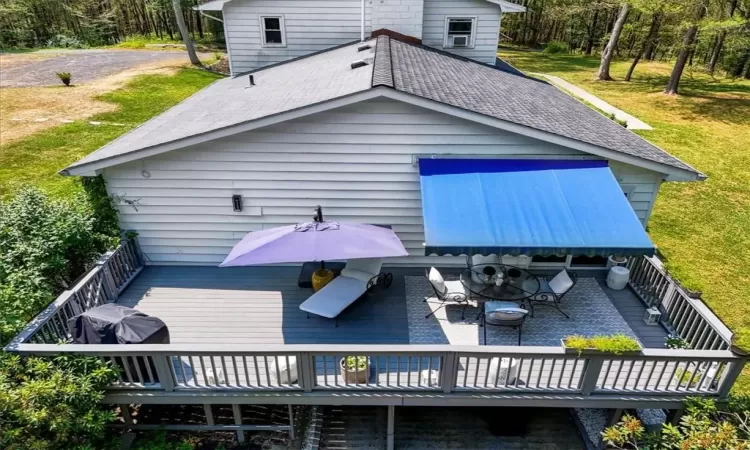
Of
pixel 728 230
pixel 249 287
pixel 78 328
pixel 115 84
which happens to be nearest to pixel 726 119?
pixel 728 230

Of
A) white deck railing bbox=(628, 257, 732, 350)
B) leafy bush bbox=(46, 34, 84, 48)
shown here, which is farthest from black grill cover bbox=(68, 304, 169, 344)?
leafy bush bbox=(46, 34, 84, 48)

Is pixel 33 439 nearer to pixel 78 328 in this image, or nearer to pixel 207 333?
pixel 78 328

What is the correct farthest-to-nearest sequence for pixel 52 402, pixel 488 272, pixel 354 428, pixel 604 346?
pixel 488 272, pixel 354 428, pixel 604 346, pixel 52 402

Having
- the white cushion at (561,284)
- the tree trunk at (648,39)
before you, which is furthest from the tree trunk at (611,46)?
the white cushion at (561,284)

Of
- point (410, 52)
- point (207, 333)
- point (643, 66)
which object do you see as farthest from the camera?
point (643, 66)

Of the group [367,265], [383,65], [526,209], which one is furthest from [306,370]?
[383,65]

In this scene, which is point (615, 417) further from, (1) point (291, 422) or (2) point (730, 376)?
(1) point (291, 422)

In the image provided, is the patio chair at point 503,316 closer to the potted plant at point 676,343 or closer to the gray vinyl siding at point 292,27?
the potted plant at point 676,343
